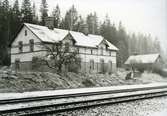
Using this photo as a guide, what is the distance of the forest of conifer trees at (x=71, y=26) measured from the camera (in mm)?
3414

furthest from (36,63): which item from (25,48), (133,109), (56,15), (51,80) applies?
(133,109)

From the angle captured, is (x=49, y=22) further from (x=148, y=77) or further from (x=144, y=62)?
(x=148, y=77)

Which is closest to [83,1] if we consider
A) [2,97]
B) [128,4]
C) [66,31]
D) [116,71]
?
[66,31]

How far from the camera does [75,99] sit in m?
4.31

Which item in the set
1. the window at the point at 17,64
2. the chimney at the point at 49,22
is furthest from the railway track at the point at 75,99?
the chimney at the point at 49,22

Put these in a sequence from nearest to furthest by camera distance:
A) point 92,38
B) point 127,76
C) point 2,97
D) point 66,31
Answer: point 2,97 < point 66,31 < point 92,38 < point 127,76

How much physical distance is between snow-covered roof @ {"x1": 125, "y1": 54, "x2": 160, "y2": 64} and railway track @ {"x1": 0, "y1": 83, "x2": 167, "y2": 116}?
53 centimetres

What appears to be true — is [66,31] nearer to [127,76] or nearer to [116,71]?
[116,71]

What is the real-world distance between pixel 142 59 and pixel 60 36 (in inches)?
73.8

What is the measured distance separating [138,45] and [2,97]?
2824 mm

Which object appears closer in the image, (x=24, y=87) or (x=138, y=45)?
(x=24, y=87)

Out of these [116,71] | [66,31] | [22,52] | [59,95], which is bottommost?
[59,95]

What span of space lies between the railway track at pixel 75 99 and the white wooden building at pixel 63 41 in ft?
1.56

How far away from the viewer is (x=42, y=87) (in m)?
3.76
